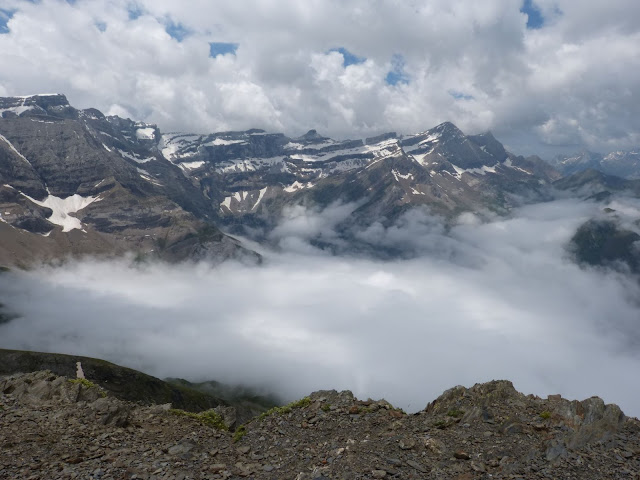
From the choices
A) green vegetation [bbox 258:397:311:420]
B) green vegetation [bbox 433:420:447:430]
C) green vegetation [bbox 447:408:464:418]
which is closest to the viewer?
green vegetation [bbox 433:420:447:430]

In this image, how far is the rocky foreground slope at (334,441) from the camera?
60.2ft

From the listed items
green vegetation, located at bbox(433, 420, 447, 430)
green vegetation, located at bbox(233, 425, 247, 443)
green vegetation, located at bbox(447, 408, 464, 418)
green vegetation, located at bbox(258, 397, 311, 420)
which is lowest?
green vegetation, located at bbox(233, 425, 247, 443)

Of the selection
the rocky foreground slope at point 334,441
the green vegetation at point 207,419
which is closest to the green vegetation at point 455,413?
the rocky foreground slope at point 334,441

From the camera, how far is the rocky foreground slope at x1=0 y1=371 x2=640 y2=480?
723 inches

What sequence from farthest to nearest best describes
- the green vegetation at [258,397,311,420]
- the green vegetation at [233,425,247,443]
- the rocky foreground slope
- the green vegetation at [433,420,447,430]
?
the green vegetation at [258,397,311,420] < the green vegetation at [233,425,247,443] < the green vegetation at [433,420,447,430] < the rocky foreground slope

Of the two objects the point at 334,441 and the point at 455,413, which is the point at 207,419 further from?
the point at 455,413

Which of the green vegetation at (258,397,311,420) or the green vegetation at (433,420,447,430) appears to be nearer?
the green vegetation at (433,420,447,430)

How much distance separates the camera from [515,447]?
66.0 feet

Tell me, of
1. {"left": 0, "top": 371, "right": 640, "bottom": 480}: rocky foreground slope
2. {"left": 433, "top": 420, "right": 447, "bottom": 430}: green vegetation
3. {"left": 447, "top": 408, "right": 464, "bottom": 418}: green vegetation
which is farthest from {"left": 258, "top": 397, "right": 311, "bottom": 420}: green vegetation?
{"left": 447, "top": 408, "right": 464, "bottom": 418}: green vegetation

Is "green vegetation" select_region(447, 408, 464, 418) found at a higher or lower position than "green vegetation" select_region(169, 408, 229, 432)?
higher

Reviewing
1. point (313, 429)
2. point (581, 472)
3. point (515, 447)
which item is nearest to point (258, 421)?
point (313, 429)

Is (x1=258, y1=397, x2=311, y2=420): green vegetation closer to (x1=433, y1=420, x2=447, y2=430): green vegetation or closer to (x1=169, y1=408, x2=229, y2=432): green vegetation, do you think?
(x1=169, y1=408, x2=229, y2=432): green vegetation

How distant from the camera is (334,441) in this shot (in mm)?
22250

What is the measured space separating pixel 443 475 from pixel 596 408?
550 inches
